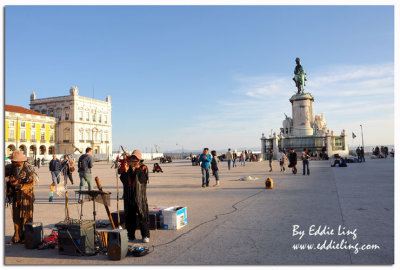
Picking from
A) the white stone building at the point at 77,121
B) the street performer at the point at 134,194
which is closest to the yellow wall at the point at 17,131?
the white stone building at the point at 77,121

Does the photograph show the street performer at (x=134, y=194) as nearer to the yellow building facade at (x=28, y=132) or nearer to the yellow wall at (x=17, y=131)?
the yellow building facade at (x=28, y=132)

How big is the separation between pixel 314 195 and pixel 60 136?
78.8 meters

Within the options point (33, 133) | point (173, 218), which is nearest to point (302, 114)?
point (173, 218)

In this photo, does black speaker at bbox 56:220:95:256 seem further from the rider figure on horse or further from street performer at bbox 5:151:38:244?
the rider figure on horse

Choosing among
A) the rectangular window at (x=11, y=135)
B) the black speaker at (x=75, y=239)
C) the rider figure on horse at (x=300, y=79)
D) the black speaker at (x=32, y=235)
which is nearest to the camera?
the black speaker at (x=75, y=239)

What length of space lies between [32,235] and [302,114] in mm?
38302

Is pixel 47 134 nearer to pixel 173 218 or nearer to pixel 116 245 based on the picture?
pixel 173 218

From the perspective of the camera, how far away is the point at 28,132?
68938 millimetres

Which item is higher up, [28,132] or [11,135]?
[28,132]

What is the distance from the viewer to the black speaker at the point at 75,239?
183 inches

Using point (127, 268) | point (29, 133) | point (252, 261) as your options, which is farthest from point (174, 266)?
point (29, 133)

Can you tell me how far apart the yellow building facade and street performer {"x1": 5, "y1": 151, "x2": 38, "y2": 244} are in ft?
200

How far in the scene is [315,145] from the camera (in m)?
38.0

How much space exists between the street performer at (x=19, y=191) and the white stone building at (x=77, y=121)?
243 feet
